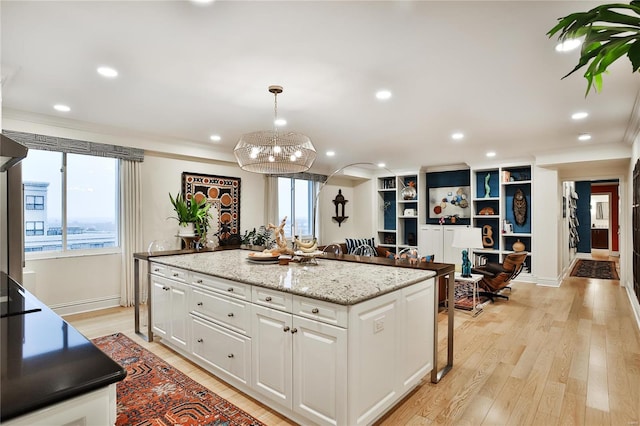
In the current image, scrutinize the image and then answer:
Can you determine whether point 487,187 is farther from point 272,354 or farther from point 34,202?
point 34,202

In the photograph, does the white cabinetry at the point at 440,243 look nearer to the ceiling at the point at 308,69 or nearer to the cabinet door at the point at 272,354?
the ceiling at the point at 308,69

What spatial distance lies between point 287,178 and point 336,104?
3.95 metres

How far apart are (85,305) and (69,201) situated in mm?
1420

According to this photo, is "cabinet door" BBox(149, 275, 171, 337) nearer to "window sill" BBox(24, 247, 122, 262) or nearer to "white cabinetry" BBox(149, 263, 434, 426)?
"white cabinetry" BBox(149, 263, 434, 426)

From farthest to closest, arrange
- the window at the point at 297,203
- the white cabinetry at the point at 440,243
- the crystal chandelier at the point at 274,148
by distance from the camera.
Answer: the white cabinetry at the point at 440,243, the window at the point at 297,203, the crystal chandelier at the point at 274,148

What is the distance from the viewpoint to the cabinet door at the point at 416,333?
2328mm

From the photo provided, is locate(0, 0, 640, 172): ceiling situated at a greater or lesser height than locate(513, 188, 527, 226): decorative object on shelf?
greater

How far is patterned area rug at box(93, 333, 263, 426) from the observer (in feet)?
7.36

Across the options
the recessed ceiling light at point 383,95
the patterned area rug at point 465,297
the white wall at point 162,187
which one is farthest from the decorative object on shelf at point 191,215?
the patterned area rug at point 465,297

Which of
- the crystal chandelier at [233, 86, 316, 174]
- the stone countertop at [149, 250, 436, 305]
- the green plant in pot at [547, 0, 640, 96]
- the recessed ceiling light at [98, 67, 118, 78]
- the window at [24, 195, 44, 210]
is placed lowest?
the stone countertop at [149, 250, 436, 305]

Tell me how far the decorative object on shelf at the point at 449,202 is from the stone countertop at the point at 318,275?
560cm

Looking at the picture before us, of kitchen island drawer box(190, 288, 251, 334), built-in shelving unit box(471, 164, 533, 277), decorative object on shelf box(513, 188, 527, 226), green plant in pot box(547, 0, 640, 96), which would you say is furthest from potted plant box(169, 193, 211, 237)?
decorative object on shelf box(513, 188, 527, 226)

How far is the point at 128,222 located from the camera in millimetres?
4844

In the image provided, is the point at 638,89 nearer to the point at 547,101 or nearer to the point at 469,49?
the point at 547,101
